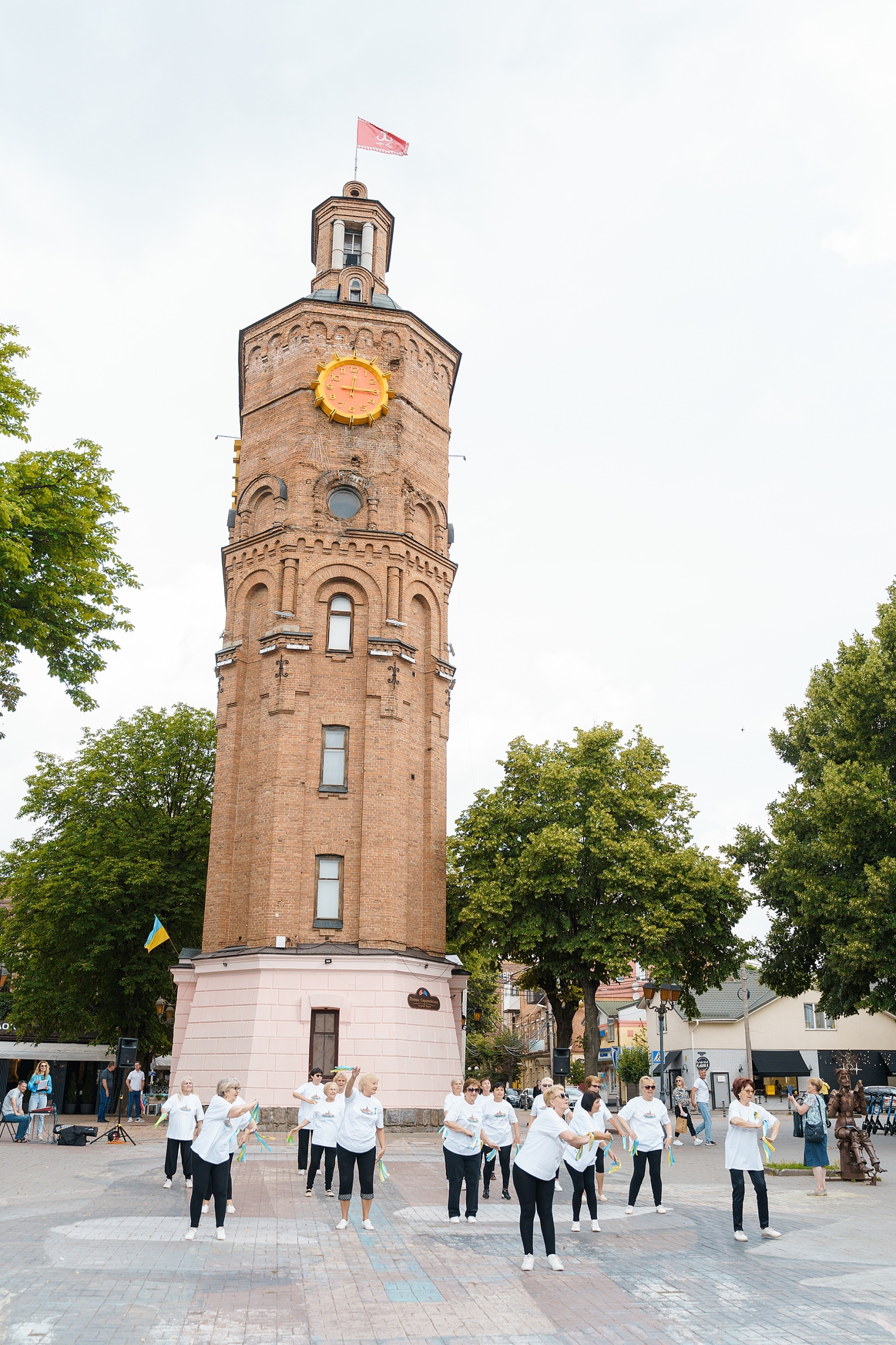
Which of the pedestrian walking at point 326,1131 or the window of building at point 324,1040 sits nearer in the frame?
the pedestrian walking at point 326,1131

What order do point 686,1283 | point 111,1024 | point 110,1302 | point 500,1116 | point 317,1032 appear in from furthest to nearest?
point 111,1024, point 317,1032, point 500,1116, point 686,1283, point 110,1302

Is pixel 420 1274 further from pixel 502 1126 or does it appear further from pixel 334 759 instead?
pixel 334 759

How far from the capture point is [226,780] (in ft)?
103

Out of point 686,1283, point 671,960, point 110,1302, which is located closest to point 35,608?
point 110,1302

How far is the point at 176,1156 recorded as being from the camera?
1580 cm

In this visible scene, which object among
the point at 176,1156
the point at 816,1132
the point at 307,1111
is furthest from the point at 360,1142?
the point at 816,1132

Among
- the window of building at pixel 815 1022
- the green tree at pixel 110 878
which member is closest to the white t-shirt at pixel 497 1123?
the green tree at pixel 110 878

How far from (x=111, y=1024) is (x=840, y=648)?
28.1 meters

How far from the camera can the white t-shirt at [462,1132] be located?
1252 centimetres

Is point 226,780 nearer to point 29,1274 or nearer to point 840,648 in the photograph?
point 840,648

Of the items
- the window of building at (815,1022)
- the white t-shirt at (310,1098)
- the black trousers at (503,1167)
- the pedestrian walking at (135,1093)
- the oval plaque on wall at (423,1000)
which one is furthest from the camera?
the window of building at (815,1022)

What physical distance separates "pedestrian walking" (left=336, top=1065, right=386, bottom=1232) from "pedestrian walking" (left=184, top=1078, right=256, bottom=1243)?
60.7 inches

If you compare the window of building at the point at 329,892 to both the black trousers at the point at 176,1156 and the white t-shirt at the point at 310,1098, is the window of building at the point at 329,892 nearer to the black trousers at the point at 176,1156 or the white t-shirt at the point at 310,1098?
the white t-shirt at the point at 310,1098

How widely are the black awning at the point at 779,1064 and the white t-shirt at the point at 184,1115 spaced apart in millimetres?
46425
